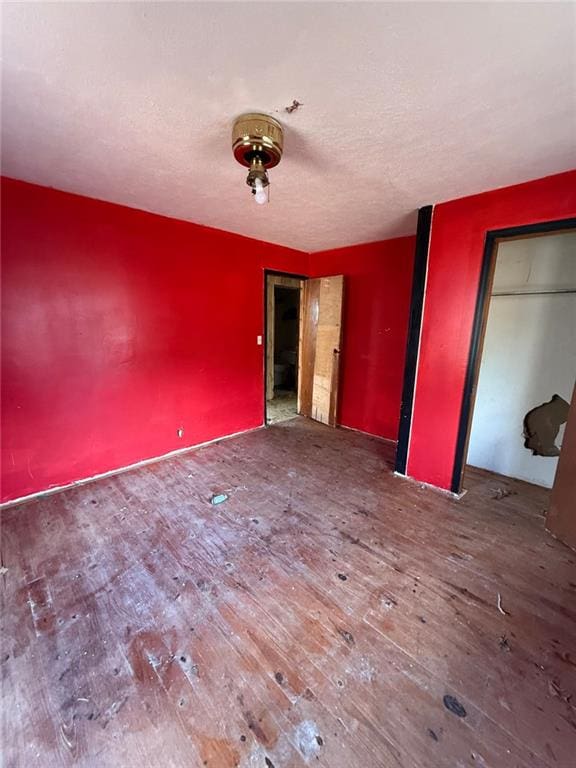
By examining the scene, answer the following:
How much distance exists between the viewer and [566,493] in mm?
2014

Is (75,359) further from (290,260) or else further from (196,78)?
(290,260)

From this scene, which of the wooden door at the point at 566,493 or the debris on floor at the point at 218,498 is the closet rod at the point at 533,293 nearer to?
the wooden door at the point at 566,493

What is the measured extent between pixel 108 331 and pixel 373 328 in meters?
2.89

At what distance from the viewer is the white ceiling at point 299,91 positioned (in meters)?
0.93

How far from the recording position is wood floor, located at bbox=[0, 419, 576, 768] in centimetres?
103

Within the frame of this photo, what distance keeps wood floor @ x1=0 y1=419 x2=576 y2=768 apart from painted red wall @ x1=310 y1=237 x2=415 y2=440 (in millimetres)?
1497

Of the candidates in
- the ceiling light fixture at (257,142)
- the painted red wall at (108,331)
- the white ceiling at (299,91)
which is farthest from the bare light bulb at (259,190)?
the painted red wall at (108,331)

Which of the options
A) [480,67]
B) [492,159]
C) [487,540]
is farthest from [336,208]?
[487,540]

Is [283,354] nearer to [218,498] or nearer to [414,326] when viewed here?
[414,326]

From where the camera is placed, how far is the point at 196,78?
1.15m

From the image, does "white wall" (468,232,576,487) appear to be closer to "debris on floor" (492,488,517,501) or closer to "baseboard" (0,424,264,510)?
"debris on floor" (492,488,517,501)

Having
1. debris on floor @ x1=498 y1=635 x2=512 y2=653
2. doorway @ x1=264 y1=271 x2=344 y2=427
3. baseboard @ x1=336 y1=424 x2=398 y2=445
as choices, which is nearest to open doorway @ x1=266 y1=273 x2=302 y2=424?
doorway @ x1=264 y1=271 x2=344 y2=427

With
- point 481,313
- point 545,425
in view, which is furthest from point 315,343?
point 545,425

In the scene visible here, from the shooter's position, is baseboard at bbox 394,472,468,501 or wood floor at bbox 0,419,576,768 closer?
wood floor at bbox 0,419,576,768
